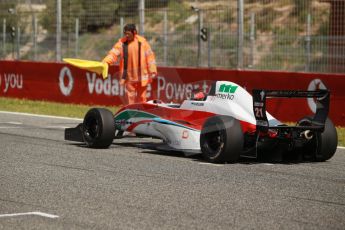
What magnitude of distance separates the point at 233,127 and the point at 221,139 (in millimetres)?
240

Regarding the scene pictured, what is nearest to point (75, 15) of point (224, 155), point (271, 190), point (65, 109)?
point (65, 109)

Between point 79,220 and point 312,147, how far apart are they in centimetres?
468

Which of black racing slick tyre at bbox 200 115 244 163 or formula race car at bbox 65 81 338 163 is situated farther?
formula race car at bbox 65 81 338 163

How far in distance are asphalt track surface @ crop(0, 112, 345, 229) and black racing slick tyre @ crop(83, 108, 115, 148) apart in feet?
0.44

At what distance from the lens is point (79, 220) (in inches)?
283

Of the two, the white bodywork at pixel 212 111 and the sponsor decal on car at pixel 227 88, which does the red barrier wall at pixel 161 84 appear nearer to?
the white bodywork at pixel 212 111

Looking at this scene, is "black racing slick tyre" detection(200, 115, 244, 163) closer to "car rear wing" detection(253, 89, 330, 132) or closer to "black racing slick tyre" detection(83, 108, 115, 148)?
"car rear wing" detection(253, 89, 330, 132)

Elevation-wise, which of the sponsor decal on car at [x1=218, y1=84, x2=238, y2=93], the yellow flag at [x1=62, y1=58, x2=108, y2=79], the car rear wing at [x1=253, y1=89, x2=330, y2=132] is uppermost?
the yellow flag at [x1=62, y1=58, x2=108, y2=79]

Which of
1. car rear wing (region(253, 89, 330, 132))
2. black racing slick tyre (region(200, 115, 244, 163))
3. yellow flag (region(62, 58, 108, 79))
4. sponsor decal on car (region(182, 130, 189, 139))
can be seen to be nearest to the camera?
black racing slick tyre (region(200, 115, 244, 163))

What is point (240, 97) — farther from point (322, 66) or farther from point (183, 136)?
point (322, 66)

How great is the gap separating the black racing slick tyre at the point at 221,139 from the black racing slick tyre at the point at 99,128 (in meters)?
1.61

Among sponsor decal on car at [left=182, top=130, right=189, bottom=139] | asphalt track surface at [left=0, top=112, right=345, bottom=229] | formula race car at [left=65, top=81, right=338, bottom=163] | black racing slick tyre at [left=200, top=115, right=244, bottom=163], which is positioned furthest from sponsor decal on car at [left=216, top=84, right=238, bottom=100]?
asphalt track surface at [left=0, top=112, right=345, bottom=229]

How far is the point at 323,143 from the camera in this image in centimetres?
1103

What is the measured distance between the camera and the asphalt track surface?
284 inches
